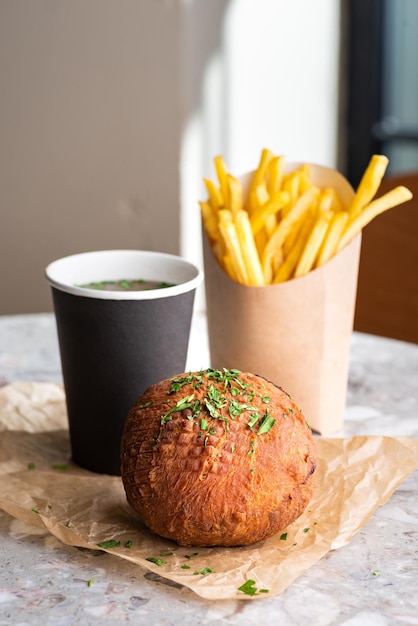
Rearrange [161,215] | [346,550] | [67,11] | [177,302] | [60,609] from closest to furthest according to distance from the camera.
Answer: [60,609] → [346,550] → [177,302] → [67,11] → [161,215]

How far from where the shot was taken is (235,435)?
893mm

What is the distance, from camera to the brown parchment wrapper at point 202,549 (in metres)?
0.87

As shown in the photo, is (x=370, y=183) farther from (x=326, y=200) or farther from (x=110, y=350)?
(x=110, y=350)

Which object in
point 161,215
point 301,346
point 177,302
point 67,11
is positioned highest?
point 67,11

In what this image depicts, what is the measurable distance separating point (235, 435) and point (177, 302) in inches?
10.1

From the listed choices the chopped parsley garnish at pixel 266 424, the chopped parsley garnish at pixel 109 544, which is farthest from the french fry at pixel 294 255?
the chopped parsley garnish at pixel 109 544

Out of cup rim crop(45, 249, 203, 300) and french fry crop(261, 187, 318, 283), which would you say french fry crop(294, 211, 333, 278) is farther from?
cup rim crop(45, 249, 203, 300)

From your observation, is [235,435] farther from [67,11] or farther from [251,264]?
[67,11]

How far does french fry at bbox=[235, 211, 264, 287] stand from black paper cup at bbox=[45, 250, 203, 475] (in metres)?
0.08

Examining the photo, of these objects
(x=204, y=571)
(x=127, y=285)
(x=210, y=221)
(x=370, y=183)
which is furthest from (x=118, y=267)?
(x=204, y=571)

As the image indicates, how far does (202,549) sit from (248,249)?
43 centimetres

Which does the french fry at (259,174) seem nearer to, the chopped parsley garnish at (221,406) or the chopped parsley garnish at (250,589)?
the chopped parsley garnish at (221,406)

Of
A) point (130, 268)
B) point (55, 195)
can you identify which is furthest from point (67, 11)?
point (130, 268)

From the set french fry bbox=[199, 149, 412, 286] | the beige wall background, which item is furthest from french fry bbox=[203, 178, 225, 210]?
the beige wall background
